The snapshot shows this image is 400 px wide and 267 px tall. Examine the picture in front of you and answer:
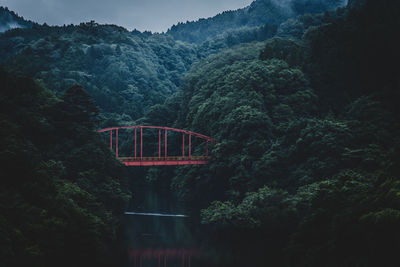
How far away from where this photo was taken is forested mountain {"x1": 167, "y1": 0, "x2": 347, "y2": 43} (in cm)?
11477

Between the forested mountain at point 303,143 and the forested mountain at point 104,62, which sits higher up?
the forested mountain at point 104,62

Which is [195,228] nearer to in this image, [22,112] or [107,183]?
[107,183]

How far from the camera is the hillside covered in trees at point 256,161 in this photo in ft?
77.6

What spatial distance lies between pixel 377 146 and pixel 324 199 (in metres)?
10.6

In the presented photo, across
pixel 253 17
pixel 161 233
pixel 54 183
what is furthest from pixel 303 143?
pixel 253 17

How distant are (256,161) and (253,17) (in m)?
83.2

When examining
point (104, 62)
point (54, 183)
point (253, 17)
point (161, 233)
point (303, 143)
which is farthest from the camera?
point (253, 17)

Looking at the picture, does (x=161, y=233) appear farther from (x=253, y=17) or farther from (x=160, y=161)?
(x=253, y=17)

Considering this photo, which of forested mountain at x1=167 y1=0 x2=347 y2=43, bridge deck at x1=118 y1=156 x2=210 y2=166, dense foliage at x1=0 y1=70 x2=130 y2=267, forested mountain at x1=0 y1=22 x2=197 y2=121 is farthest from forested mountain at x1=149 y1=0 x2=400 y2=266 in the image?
forested mountain at x1=167 y1=0 x2=347 y2=43

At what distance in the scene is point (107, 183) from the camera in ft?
126

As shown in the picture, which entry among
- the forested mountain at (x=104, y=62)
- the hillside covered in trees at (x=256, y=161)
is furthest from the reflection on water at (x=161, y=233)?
the forested mountain at (x=104, y=62)

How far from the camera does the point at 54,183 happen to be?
30.6 m

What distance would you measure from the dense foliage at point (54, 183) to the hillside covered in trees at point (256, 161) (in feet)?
0.29

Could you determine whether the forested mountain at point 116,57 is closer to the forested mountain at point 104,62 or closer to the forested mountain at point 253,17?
the forested mountain at point 104,62
